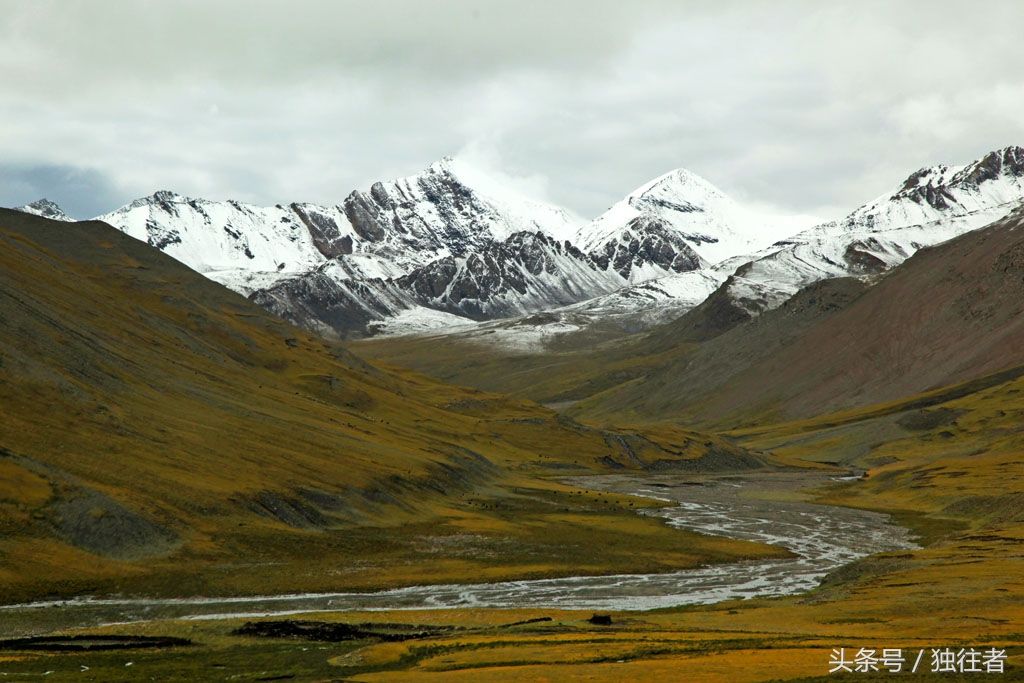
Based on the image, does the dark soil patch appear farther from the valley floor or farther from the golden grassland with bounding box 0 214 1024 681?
the golden grassland with bounding box 0 214 1024 681

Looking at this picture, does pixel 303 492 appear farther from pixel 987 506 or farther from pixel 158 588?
pixel 987 506

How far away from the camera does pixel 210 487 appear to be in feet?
318

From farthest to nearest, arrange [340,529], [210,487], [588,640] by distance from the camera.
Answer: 1. [340,529]
2. [210,487]
3. [588,640]

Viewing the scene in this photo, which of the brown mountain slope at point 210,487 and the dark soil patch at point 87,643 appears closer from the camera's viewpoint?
the dark soil patch at point 87,643

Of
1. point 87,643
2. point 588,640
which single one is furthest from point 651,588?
point 87,643

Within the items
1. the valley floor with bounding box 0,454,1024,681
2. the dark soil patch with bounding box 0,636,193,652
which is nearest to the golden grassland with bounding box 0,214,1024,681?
the valley floor with bounding box 0,454,1024,681

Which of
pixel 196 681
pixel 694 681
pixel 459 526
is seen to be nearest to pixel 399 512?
pixel 459 526

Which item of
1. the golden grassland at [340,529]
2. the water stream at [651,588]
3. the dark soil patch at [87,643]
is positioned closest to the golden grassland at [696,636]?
the golden grassland at [340,529]

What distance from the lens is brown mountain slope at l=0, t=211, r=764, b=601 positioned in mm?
78750

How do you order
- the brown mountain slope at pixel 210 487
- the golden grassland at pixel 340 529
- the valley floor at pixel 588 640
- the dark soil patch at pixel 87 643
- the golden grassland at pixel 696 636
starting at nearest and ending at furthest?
1. the golden grassland at pixel 696 636
2. the valley floor at pixel 588 640
3. the golden grassland at pixel 340 529
4. the dark soil patch at pixel 87 643
5. the brown mountain slope at pixel 210 487

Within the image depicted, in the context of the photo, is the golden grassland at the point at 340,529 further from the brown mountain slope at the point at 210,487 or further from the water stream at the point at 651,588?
the water stream at the point at 651,588

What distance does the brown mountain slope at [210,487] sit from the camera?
78.8 m

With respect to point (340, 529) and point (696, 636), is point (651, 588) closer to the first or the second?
point (696, 636)

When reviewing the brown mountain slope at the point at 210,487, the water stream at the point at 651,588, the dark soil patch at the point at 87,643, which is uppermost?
the brown mountain slope at the point at 210,487
